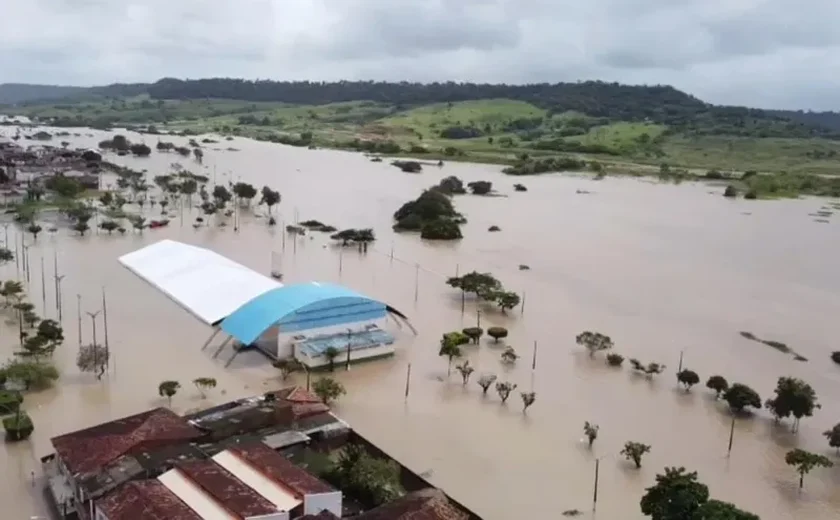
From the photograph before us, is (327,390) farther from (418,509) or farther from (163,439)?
(418,509)

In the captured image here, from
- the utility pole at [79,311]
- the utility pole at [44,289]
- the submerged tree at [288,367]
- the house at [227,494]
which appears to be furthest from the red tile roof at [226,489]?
the utility pole at [44,289]

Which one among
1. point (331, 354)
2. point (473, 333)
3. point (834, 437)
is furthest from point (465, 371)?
point (834, 437)

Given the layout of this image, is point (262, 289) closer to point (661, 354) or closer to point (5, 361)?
point (5, 361)

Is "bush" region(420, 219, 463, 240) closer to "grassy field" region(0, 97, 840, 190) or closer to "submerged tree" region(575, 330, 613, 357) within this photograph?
"submerged tree" region(575, 330, 613, 357)

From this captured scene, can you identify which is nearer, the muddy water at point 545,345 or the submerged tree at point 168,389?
the muddy water at point 545,345

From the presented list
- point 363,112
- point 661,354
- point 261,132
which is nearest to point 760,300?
point 661,354

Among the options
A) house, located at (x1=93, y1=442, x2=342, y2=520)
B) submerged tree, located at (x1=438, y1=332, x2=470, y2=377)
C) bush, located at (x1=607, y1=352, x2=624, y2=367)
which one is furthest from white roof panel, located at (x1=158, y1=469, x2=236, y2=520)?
bush, located at (x1=607, y1=352, x2=624, y2=367)

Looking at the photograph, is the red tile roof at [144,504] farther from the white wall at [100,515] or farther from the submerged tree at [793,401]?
the submerged tree at [793,401]
